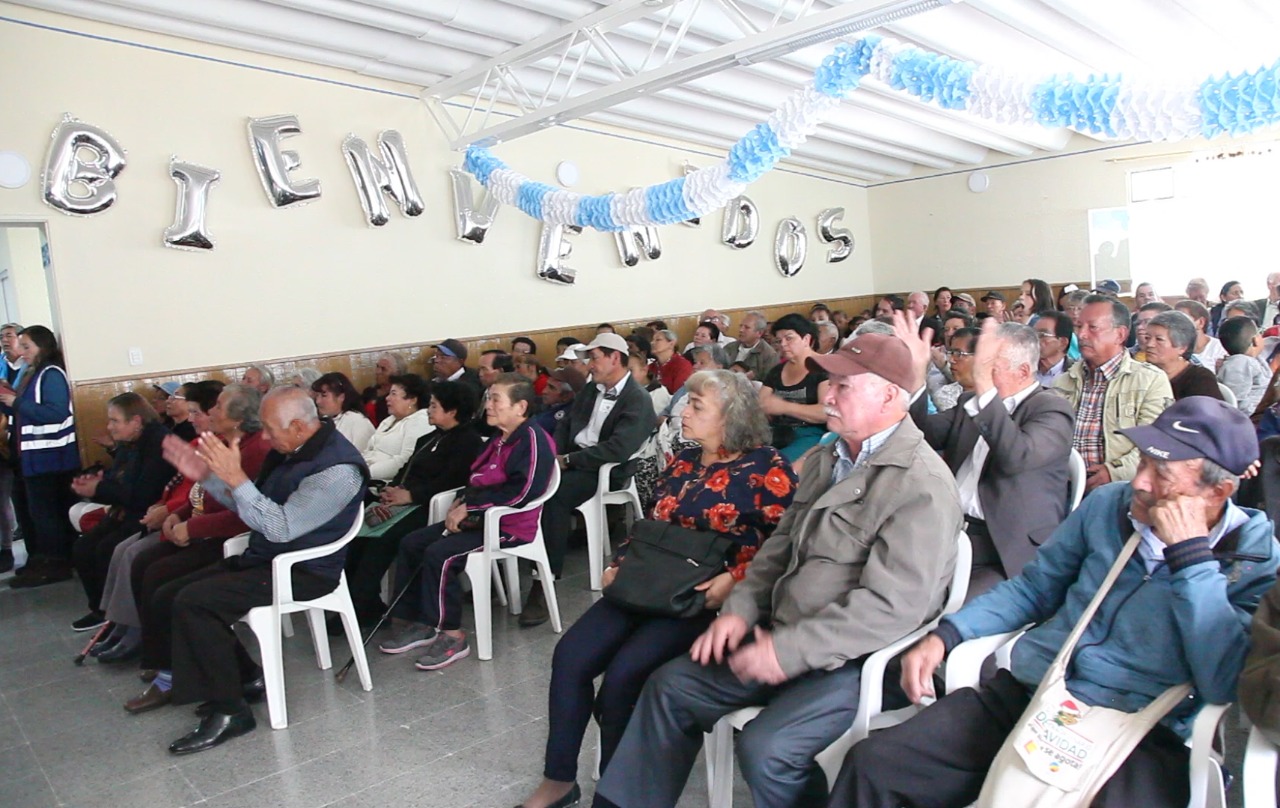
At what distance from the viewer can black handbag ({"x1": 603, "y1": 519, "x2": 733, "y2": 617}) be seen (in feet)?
7.27

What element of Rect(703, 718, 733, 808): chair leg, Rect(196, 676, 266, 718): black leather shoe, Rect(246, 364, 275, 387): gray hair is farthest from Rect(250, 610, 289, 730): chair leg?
Rect(246, 364, 275, 387): gray hair

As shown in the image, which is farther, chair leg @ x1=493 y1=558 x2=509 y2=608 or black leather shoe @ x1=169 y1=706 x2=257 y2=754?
chair leg @ x1=493 y1=558 x2=509 y2=608

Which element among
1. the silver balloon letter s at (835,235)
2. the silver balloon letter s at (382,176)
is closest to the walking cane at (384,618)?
the silver balloon letter s at (382,176)

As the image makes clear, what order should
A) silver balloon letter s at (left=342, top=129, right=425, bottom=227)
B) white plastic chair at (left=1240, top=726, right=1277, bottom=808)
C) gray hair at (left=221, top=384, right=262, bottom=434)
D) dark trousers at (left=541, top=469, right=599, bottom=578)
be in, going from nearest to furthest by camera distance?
white plastic chair at (left=1240, top=726, right=1277, bottom=808), gray hair at (left=221, top=384, right=262, bottom=434), dark trousers at (left=541, top=469, right=599, bottom=578), silver balloon letter s at (left=342, top=129, right=425, bottom=227)

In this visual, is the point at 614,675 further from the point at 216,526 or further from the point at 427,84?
the point at 427,84

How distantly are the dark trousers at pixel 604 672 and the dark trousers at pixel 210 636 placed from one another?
126cm

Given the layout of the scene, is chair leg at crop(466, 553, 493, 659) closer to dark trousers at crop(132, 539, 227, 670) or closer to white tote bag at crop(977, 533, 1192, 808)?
dark trousers at crop(132, 539, 227, 670)

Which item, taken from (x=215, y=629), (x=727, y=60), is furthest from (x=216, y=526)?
(x=727, y=60)

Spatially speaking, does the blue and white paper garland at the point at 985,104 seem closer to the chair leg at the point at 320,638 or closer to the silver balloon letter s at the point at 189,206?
the silver balloon letter s at the point at 189,206

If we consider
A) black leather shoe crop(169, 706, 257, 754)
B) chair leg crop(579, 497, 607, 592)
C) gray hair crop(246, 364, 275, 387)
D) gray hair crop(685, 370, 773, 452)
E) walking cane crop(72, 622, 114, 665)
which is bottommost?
black leather shoe crop(169, 706, 257, 754)

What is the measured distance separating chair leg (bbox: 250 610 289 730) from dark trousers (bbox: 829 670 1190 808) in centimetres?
202

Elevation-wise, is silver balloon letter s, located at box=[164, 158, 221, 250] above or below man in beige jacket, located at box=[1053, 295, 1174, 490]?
above

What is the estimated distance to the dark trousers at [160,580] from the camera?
10.2ft

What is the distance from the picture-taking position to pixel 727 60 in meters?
5.04
